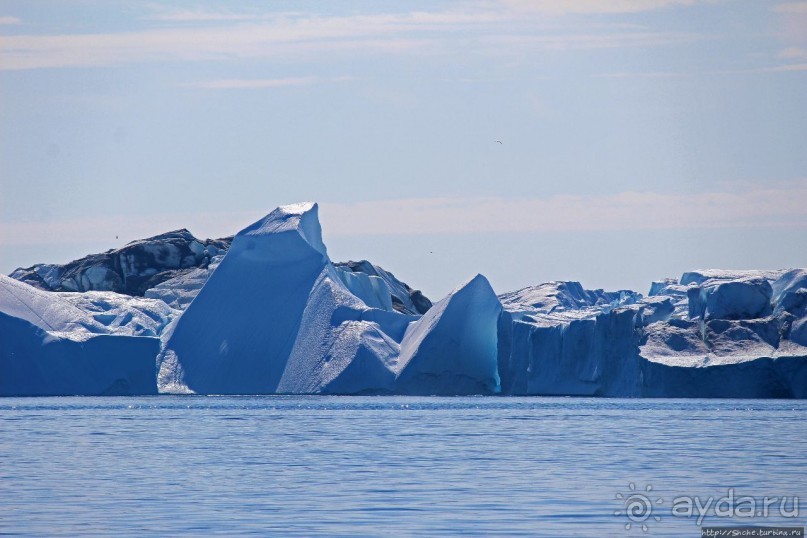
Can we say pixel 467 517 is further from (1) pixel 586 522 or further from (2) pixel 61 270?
(2) pixel 61 270

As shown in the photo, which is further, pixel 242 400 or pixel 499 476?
pixel 242 400

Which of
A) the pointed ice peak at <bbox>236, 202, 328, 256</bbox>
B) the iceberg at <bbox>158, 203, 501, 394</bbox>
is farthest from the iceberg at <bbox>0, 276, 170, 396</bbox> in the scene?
the pointed ice peak at <bbox>236, 202, 328, 256</bbox>

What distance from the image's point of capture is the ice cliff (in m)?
45.2

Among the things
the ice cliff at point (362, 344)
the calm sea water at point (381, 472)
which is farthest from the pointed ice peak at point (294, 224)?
the calm sea water at point (381, 472)

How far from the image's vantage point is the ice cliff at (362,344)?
1779 inches

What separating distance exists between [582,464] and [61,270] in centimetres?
5276

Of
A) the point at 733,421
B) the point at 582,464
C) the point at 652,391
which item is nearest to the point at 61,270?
the point at 652,391

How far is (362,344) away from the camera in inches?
1785

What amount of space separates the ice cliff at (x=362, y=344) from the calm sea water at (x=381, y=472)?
910 cm

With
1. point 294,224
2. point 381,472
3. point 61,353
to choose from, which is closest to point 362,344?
point 294,224

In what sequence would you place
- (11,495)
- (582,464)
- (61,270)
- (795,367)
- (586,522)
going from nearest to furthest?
(586,522) → (11,495) → (582,464) → (795,367) → (61,270)

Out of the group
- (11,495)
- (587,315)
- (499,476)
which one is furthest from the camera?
(587,315)

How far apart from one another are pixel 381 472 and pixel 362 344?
25.5 meters

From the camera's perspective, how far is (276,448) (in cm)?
2486
